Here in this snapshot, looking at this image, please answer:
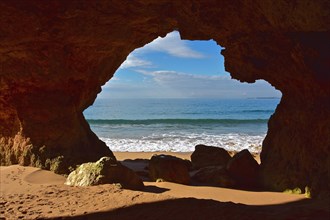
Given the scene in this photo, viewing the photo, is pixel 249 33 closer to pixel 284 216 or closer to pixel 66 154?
pixel 284 216

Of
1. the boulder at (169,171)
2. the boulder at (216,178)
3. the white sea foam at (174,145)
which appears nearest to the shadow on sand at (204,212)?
the boulder at (216,178)

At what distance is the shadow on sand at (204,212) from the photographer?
4.79 meters

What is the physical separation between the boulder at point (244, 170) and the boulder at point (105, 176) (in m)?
2.40

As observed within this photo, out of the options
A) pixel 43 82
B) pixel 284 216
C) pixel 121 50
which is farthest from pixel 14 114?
pixel 284 216

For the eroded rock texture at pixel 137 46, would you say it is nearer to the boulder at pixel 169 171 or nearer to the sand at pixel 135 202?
the sand at pixel 135 202

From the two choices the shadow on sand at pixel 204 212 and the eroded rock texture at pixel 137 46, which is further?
the eroded rock texture at pixel 137 46

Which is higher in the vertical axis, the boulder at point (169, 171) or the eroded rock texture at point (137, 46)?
the eroded rock texture at point (137, 46)

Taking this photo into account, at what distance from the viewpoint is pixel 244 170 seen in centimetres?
822

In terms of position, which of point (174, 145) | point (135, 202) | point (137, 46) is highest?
point (137, 46)

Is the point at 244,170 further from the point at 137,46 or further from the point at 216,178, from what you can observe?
the point at 137,46

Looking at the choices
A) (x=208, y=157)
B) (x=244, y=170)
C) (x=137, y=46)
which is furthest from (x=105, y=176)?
(x=208, y=157)

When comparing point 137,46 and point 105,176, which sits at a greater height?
point 137,46

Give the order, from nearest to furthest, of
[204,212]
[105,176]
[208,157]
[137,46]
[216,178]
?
1. [204,212]
2. [105,176]
3. [216,178]
4. [137,46]
5. [208,157]

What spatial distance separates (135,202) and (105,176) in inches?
52.9
